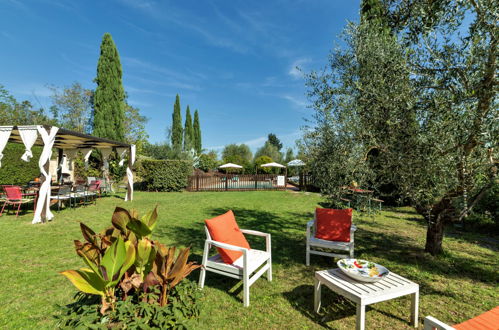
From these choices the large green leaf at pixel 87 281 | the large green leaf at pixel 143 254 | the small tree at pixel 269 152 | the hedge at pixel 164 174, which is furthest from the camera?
the small tree at pixel 269 152

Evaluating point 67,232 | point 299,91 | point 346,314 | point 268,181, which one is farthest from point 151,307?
point 268,181

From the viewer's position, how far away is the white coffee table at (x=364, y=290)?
7.08 ft

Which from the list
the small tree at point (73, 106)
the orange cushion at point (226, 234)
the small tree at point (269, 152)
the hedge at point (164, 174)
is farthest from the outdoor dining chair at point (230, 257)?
the small tree at point (269, 152)

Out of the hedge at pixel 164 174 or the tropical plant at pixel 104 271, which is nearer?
the tropical plant at pixel 104 271

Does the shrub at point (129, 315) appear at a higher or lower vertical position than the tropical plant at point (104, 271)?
lower

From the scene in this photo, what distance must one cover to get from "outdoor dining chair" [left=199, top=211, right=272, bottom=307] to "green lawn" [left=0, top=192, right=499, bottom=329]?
296mm

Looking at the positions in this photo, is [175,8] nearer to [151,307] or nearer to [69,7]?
[69,7]

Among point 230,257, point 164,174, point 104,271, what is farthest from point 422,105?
point 164,174

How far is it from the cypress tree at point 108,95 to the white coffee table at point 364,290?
705 inches

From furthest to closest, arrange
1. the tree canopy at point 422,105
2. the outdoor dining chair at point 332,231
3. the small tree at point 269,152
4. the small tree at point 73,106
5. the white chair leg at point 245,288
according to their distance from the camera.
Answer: the small tree at point 269,152
the small tree at point 73,106
the outdoor dining chair at point 332,231
the white chair leg at point 245,288
the tree canopy at point 422,105

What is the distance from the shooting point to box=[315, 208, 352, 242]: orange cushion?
4027 millimetres

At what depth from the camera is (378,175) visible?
3.96m

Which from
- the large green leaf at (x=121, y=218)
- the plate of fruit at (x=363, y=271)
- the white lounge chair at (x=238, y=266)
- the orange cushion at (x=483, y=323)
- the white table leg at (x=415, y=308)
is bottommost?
the white table leg at (x=415, y=308)

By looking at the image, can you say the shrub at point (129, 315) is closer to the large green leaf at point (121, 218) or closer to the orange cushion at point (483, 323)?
the large green leaf at point (121, 218)
